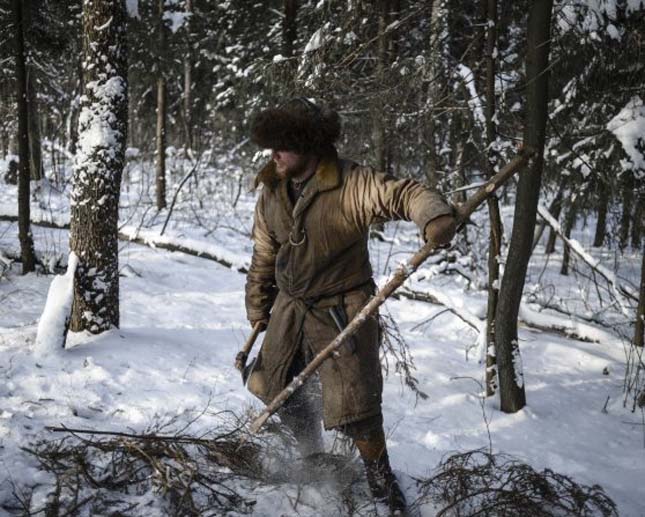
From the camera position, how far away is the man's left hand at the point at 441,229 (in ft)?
6.99

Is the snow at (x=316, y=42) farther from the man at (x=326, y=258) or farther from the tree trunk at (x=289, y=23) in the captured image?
the tree trunk at (x=289, y=23)

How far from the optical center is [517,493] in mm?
2416

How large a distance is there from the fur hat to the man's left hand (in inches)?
30.5

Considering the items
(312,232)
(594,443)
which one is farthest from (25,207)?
(594,443)

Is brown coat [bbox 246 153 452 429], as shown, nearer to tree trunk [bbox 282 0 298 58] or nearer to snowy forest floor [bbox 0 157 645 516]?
snowy forest floor [bbox 0 157 645 516]

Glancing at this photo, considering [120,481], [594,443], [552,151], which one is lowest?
[594,443]

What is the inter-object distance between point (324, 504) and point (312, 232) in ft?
4.83

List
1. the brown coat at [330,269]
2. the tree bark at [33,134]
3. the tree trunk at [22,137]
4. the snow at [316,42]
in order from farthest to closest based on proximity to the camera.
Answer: the tree bark at [33,134] → the tree trunk at [22,137] → the snow at [316,42] → the brown coat at [330,269]

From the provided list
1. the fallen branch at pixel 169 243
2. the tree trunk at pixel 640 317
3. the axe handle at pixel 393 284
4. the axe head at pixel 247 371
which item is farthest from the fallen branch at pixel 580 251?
the fallen branch at pixel 169 243

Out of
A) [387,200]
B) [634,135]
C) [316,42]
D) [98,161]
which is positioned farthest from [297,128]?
[634,135]

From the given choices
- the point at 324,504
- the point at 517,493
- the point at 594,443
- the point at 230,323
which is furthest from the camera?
the point at 230,323

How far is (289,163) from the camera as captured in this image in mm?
2605

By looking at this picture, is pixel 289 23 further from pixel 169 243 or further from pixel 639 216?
pixel 639 216

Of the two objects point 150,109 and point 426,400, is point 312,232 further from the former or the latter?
point 150,109
